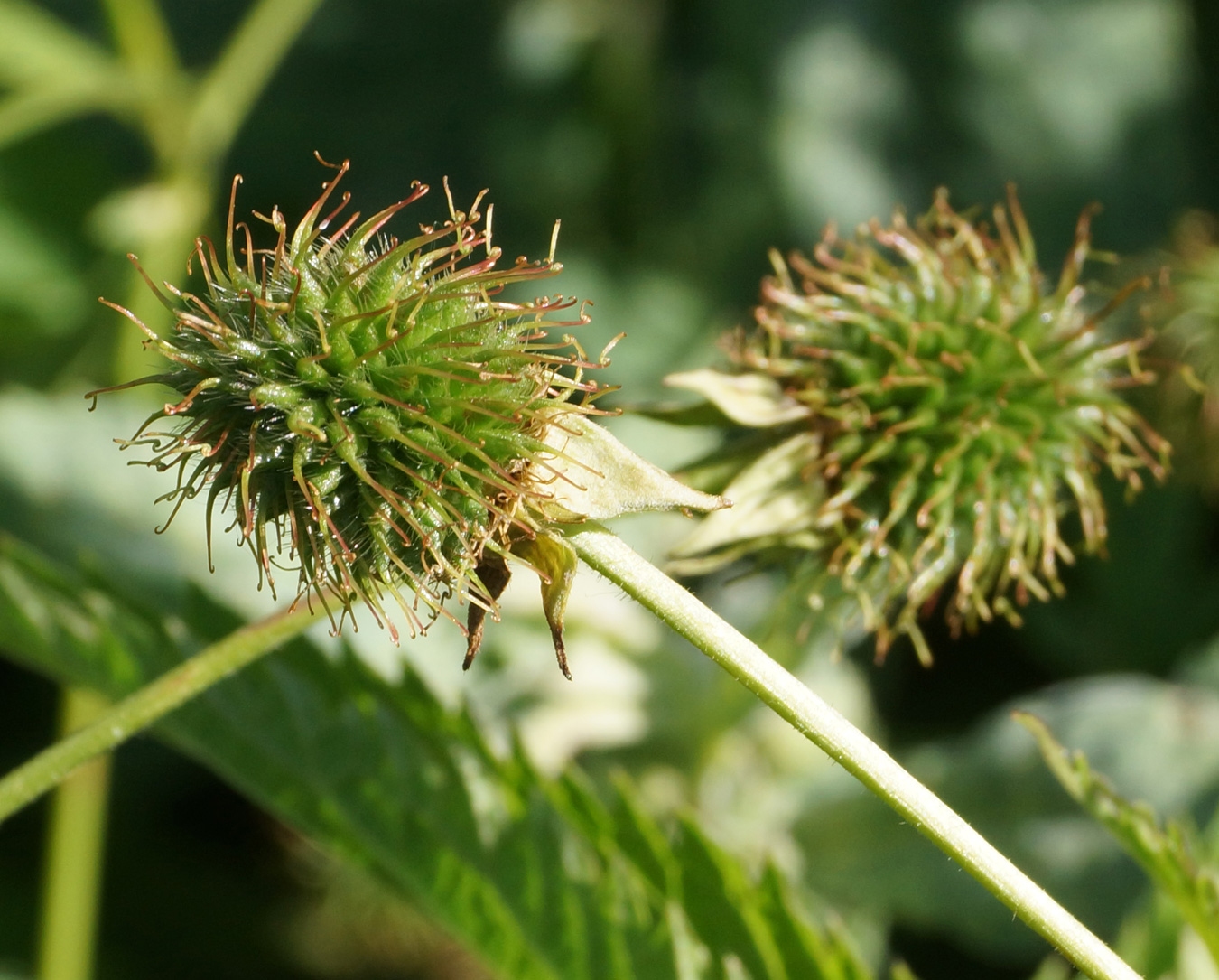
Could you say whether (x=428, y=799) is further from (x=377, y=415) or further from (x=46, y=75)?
(x=46, y=75)

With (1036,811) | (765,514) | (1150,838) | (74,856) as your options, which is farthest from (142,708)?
(1036,811)

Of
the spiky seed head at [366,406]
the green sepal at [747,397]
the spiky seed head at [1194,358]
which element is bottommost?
the spiky seed head at [366,406]

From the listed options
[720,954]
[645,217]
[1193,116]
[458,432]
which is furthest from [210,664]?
[1193,116]

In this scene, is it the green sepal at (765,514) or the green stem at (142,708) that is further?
the green sepal at (765,514)

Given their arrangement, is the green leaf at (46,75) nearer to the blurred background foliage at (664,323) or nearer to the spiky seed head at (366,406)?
the blurred background foliage at (664,323)

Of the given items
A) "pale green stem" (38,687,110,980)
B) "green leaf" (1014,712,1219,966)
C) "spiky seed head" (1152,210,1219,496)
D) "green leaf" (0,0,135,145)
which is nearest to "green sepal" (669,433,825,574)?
"green leaf" (1014,712,1219,966)

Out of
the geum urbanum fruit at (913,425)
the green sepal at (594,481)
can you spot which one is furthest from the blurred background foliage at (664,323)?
the green sepal at (594,481)

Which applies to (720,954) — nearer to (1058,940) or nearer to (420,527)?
(1058,940)

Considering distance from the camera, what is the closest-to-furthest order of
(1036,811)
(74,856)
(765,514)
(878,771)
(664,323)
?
(878,771) → (765,514) → (1036,811) → (74,856) → (664,323)
